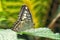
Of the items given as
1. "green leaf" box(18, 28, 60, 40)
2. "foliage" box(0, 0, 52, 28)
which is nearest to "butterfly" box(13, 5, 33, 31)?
"green leaf" box(18, 28, 60, 40)

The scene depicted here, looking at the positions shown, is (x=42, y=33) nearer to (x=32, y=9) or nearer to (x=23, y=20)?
(x=23, y=20)

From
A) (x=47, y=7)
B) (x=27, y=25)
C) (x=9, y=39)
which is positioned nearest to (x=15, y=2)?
(x=47, y=7)

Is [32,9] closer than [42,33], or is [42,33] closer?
[42,33]

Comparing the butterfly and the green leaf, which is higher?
the butterfly

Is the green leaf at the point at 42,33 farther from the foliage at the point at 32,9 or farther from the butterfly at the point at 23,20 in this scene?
the foliage at the point at 32,9

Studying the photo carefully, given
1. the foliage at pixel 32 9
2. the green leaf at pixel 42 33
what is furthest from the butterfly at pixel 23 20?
the foliage at pixel 32 9

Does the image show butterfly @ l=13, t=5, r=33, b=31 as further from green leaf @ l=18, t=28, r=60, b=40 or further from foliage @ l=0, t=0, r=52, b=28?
foliage @ l=0, t=0, r=52, b=28

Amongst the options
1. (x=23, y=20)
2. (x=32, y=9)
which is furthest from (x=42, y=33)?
(x=32, y=9)

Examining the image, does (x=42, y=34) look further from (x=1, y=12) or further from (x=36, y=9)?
(x=36, y=9)

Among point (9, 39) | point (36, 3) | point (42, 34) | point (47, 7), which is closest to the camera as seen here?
point (9, 39)

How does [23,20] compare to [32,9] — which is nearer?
[23,20]

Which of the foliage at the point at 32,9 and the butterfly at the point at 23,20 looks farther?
the foliage at the point at 32,9
